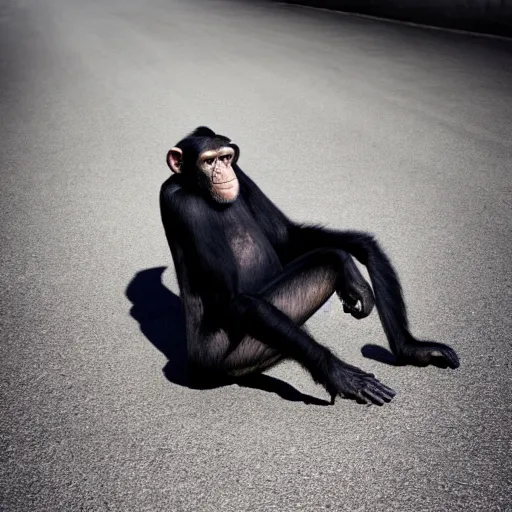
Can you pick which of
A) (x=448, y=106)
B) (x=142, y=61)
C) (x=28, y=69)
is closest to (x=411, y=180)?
(x=448, y=106)

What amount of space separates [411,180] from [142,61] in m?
6.01

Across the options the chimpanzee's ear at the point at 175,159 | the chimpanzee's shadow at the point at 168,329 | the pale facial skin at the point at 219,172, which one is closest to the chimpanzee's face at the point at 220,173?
the pale facial skin at the point at 219,172

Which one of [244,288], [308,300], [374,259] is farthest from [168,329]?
[374,259]

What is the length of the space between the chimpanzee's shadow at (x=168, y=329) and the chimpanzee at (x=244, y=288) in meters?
0.11

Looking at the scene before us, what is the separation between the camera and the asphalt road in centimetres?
242

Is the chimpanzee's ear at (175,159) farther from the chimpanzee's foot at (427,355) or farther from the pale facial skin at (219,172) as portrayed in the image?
the chimpanzee's foot at (427,355)

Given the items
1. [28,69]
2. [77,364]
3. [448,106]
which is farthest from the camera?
[28,69]

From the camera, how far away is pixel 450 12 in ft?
37.8

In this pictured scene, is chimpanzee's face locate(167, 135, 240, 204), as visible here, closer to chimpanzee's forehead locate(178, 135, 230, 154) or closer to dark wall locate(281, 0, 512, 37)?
chimpanzee's forehead locate(178, 135, 230, 154)

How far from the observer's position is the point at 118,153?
6359 millimetres

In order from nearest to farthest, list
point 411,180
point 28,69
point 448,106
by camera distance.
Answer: point 411,180
point 448,106
point 28,69

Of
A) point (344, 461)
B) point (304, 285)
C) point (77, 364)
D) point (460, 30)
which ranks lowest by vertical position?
point (77, 364)

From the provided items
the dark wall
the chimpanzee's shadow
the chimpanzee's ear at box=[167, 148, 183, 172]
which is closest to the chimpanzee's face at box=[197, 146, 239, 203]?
the chimpanzee's ear at box=[167, 148, 183, 172]

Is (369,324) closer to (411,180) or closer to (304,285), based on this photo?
(304,285)
